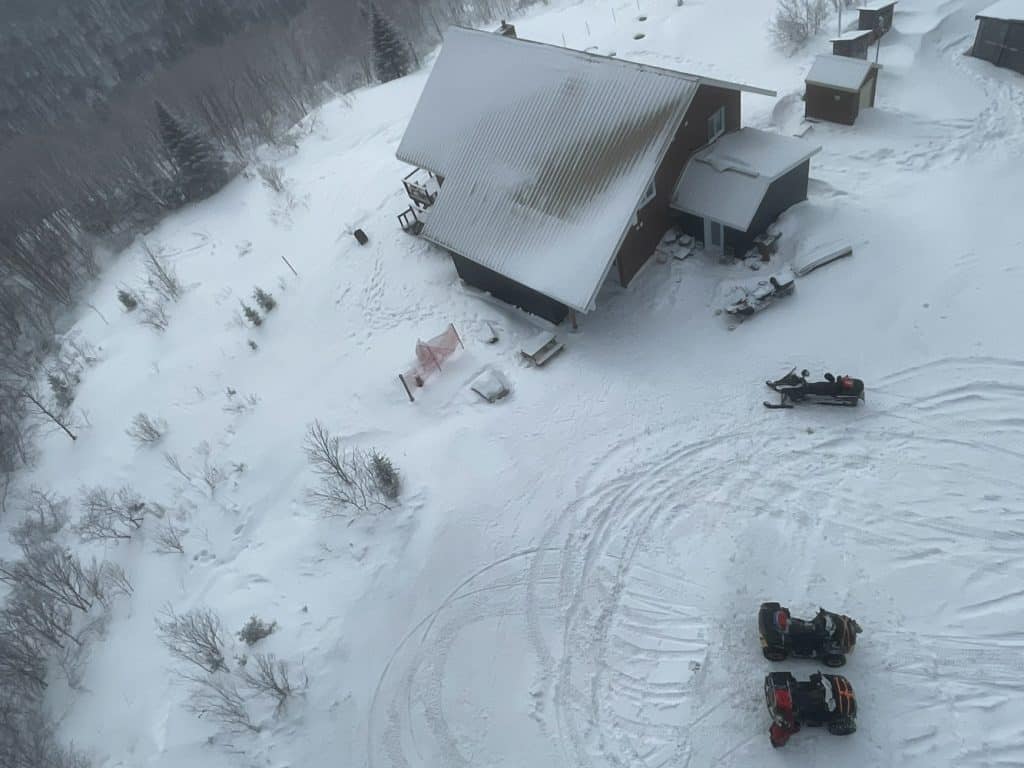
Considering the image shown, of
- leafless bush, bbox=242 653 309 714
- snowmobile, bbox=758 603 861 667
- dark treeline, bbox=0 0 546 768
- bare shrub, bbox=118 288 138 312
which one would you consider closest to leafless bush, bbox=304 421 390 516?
leafless bush, bbox=242 653 309 714

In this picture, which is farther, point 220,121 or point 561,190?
point 220,121

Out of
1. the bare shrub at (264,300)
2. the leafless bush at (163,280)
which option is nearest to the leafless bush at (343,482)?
the bare shrub at (264,300)

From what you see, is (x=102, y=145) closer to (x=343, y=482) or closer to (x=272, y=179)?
(x=272, y=179)

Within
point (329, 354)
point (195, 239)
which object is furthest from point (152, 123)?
point (329, 354)

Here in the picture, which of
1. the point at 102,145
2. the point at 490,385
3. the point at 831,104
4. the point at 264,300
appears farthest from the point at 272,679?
the point at 102,145

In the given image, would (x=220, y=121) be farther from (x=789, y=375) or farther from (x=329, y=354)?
(x=789, y=375)

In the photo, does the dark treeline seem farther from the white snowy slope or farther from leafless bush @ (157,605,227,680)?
leafless bush @ (157,605,227,680)

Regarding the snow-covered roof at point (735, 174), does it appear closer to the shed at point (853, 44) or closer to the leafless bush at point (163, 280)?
the shed at point (853, 44)
